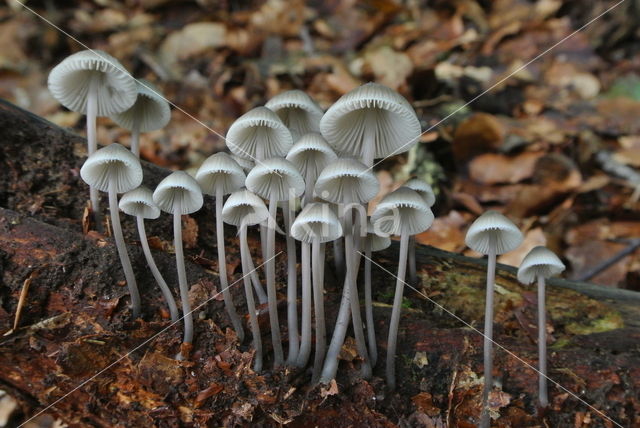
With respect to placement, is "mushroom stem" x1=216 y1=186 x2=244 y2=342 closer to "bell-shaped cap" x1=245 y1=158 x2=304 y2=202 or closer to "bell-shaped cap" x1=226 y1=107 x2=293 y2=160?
"bell-shaped cap" x1=245 y1=158 x2=304 y2=202

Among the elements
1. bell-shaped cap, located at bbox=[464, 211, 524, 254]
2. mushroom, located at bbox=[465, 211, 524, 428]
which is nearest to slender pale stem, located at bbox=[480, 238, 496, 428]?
mushroom, located at bbox=[465, 211, 524, 428]

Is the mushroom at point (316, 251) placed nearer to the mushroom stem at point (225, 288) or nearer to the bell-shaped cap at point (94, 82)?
the mushroom stem at point (225, 288)

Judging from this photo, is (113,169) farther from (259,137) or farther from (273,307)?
(273,307)

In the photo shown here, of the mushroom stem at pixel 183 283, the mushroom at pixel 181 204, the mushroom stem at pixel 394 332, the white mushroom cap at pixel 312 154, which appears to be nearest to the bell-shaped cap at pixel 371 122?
the white mushroom cap at pixel 312 154

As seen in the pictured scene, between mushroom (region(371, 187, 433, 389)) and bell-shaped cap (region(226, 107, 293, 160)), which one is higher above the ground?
bell-shaped cap (region(226, 107, 293, 160))

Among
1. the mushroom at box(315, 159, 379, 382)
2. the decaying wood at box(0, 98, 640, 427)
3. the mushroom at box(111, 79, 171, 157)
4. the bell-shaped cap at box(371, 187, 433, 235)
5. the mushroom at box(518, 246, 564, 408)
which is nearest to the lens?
the decaying wood at box(0, 98, 640, 427)

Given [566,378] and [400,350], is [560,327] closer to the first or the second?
[566,378]

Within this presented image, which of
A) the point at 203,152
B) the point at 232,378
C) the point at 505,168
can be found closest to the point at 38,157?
the point at 232,378
